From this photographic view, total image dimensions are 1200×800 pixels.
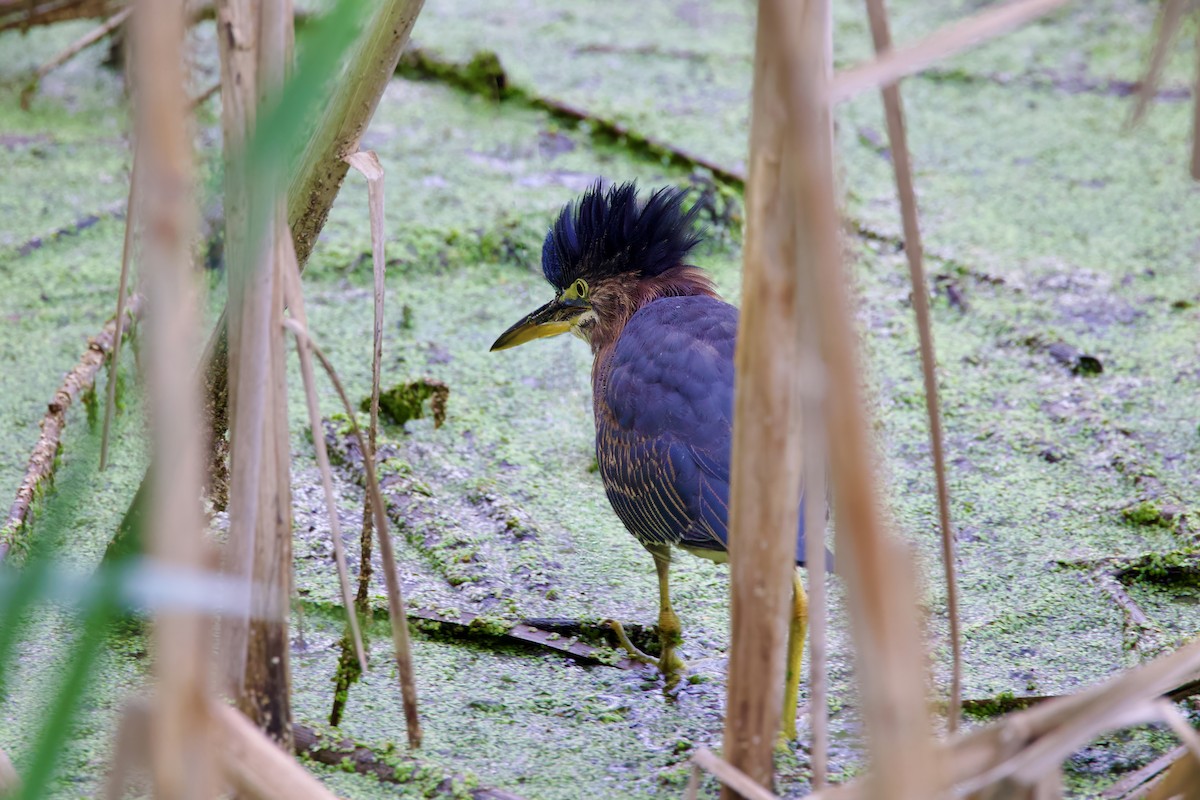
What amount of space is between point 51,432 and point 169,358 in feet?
6.22

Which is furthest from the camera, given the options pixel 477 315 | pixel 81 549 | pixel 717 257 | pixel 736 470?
pixel 717 257

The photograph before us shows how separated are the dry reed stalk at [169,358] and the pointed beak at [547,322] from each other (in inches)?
82.5

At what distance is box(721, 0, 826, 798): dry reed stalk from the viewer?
4.20 ft

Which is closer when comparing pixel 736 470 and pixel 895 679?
pixel 895 679

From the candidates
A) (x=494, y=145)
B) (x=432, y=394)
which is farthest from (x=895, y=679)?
(x=494, y=145)

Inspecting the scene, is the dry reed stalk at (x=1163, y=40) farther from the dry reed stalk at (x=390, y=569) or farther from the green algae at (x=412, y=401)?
the green algae at (x=412, y=401)

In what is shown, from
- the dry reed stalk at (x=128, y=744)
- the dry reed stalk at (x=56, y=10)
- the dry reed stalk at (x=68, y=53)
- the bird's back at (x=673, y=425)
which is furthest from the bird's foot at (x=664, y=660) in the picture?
the dry reed stalk at (x=56, y=10)

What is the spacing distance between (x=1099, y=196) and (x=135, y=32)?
163 inches

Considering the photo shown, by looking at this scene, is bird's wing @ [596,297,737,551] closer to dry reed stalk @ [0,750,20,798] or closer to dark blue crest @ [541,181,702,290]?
dark blue crest @ [541,181,702,290]

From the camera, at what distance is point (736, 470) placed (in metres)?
1.39

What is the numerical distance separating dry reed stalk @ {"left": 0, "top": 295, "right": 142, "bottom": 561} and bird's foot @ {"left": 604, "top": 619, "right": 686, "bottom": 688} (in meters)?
1.12

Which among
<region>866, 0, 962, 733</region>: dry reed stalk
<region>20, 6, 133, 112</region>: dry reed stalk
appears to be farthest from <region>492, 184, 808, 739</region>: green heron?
<region>20, 6, 133, 112</region>: dry reed stalk

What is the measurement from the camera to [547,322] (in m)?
3.21

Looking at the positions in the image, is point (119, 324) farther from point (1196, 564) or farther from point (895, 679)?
point (1196, 564)
